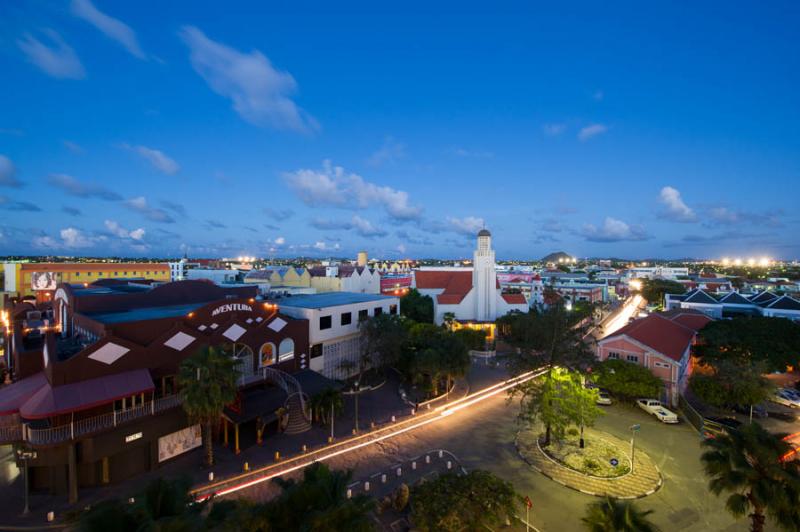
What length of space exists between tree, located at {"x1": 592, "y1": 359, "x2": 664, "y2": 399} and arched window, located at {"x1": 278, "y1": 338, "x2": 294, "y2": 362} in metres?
26.7

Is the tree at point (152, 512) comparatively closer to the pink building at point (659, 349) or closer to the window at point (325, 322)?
the window at point (325, 322)

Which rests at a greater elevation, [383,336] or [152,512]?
[152,512]

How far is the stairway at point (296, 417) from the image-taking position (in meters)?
26.0

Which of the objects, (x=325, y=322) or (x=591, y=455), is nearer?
(x=591, y=455)

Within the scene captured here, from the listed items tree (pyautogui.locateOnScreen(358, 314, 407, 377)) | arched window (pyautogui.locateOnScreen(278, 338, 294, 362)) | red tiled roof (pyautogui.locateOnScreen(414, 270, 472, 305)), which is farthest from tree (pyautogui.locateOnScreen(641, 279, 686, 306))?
arched window (pyautogui.locateOnScreen(278, 338, 294, 362))

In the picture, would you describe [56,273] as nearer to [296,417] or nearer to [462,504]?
[296,417]

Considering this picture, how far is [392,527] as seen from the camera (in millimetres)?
17203

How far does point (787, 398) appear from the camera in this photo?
3350 cm

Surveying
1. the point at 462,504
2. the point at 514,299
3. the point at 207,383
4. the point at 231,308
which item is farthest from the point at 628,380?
the point at 231,308

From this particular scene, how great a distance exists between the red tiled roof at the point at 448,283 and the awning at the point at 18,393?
5325 centimetres

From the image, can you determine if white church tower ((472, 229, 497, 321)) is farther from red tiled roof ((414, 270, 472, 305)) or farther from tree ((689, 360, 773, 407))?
tree ((689, 360, 773, 407))

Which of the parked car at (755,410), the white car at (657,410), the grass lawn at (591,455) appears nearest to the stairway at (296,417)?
the grass lawn at (591,455)

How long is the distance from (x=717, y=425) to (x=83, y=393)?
4218 cm

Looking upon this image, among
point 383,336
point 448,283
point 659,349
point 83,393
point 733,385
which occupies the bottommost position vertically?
point 733,385
